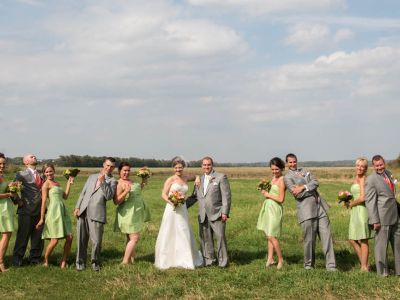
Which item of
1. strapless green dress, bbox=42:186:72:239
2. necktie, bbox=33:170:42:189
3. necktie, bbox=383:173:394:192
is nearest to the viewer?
necktie, bbox=383:173:394:192

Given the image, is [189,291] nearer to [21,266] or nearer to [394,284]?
[394,284]

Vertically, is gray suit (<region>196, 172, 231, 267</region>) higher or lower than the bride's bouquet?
lower

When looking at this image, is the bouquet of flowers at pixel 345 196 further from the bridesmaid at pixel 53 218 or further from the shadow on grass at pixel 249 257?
the bridesmaid at pixel 53 218

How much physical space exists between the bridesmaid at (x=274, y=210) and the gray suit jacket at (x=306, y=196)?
37cm

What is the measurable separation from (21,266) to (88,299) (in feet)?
11.5

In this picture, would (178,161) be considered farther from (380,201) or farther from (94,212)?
(380,201)

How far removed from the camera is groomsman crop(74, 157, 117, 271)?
12375mm

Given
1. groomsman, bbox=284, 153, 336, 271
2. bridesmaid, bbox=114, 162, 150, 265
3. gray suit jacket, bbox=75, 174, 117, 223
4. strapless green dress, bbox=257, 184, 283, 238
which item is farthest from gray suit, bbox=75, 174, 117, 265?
groomsman, bbox=284, 153, 336, 271

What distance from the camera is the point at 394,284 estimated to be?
32.9 feet

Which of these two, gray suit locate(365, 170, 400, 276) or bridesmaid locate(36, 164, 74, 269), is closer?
gray suit locate(365, 170, 400, 276)

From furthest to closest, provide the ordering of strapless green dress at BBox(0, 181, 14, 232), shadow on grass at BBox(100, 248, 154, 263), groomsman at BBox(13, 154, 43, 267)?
shadow on grass at BBox(100, 248, 154, 263), groomsman at BBox(13, 154, 43, 267), strapless green dress at BBox(0, 181, 14, 232)

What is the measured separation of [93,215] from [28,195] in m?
1.81

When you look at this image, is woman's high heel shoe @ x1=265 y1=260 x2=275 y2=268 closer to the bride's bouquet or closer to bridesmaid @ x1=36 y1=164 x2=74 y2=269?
bridesmaid @ x1=36 y1=164 x2=74 y2=269

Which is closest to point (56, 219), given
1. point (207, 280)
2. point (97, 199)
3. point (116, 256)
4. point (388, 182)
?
point (97, 199)
